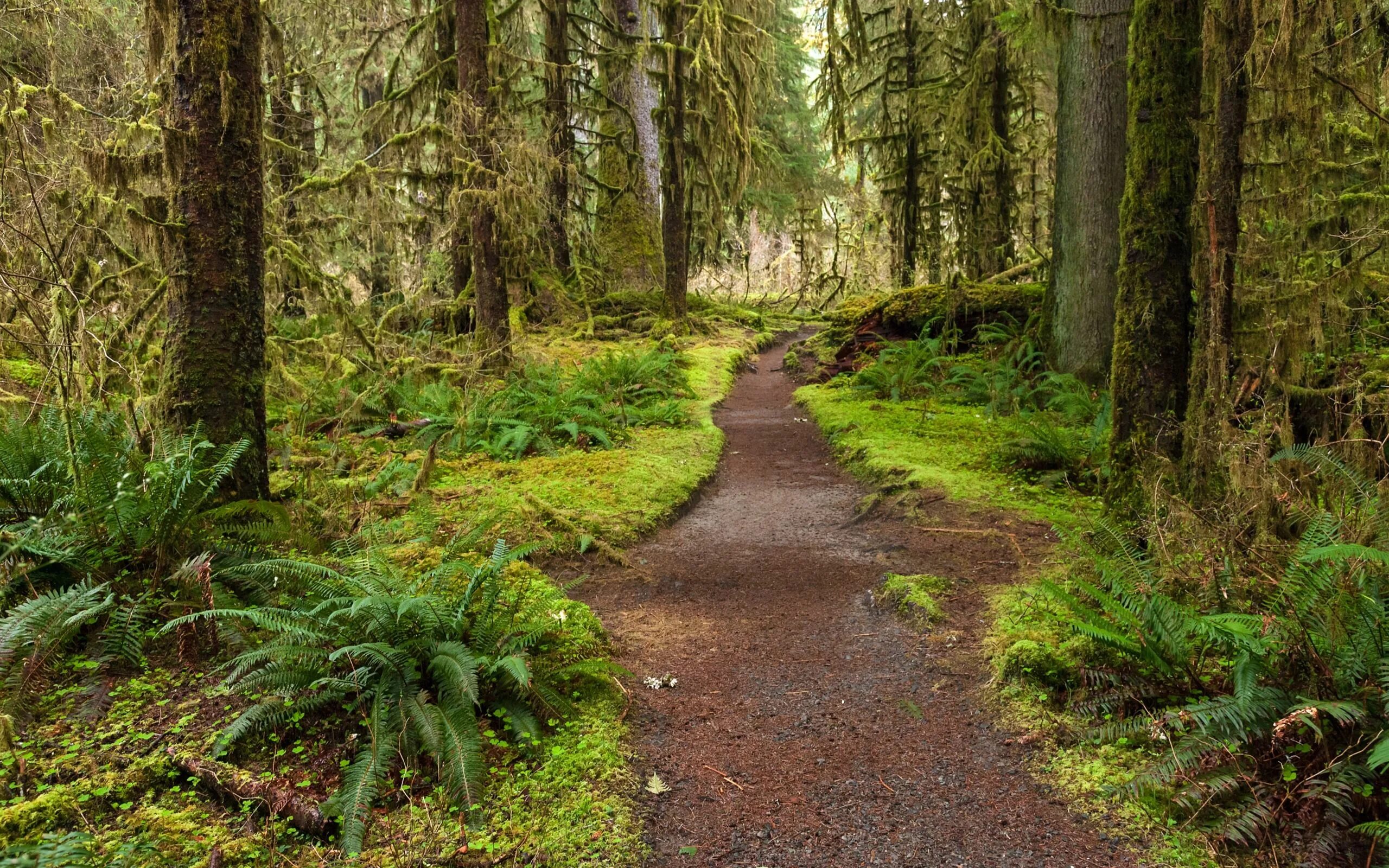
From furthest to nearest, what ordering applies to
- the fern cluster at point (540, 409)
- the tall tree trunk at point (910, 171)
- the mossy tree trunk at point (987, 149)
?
the tall tree trunk at point (910, 171) → the mossy tree trunk at point (987, 149) → the fern cluster at point (540, 409)

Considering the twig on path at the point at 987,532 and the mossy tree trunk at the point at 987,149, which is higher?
the mossy tree trunk at the point at 987,149

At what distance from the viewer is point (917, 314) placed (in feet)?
42.3

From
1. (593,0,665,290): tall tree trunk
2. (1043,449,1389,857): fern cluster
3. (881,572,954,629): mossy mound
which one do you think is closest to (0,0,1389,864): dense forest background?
(1043,449,1389,857): fern cluster

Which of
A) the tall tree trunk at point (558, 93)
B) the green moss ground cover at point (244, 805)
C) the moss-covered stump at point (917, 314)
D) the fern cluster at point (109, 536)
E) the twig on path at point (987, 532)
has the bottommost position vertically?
the green moss ground cover at point (244, 805)

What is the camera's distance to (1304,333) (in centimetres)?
442

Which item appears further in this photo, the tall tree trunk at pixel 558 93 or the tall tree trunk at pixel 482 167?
the tall tree trunk at pixel 558 93

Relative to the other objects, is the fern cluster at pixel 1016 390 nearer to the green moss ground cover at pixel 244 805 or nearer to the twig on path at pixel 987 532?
the twig on path at pixel 987 532

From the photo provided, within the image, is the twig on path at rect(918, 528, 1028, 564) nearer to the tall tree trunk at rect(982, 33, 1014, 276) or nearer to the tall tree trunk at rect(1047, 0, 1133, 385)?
the tall tree trunk at rect(1047, 0, 1133, 385)

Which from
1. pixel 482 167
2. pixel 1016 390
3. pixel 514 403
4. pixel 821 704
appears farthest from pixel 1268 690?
pixel 482 167

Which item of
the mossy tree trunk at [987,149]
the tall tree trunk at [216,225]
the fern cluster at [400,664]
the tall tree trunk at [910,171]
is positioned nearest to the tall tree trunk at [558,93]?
the tall tree trunk at [910,171]

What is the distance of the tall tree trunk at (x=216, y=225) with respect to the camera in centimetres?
436

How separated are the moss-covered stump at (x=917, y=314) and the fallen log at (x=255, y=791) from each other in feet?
34.3

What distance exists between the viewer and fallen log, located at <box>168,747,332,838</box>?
2637 mm

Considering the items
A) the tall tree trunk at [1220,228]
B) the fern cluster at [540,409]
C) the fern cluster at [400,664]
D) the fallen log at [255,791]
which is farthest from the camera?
the fern cluster at [540,409]
